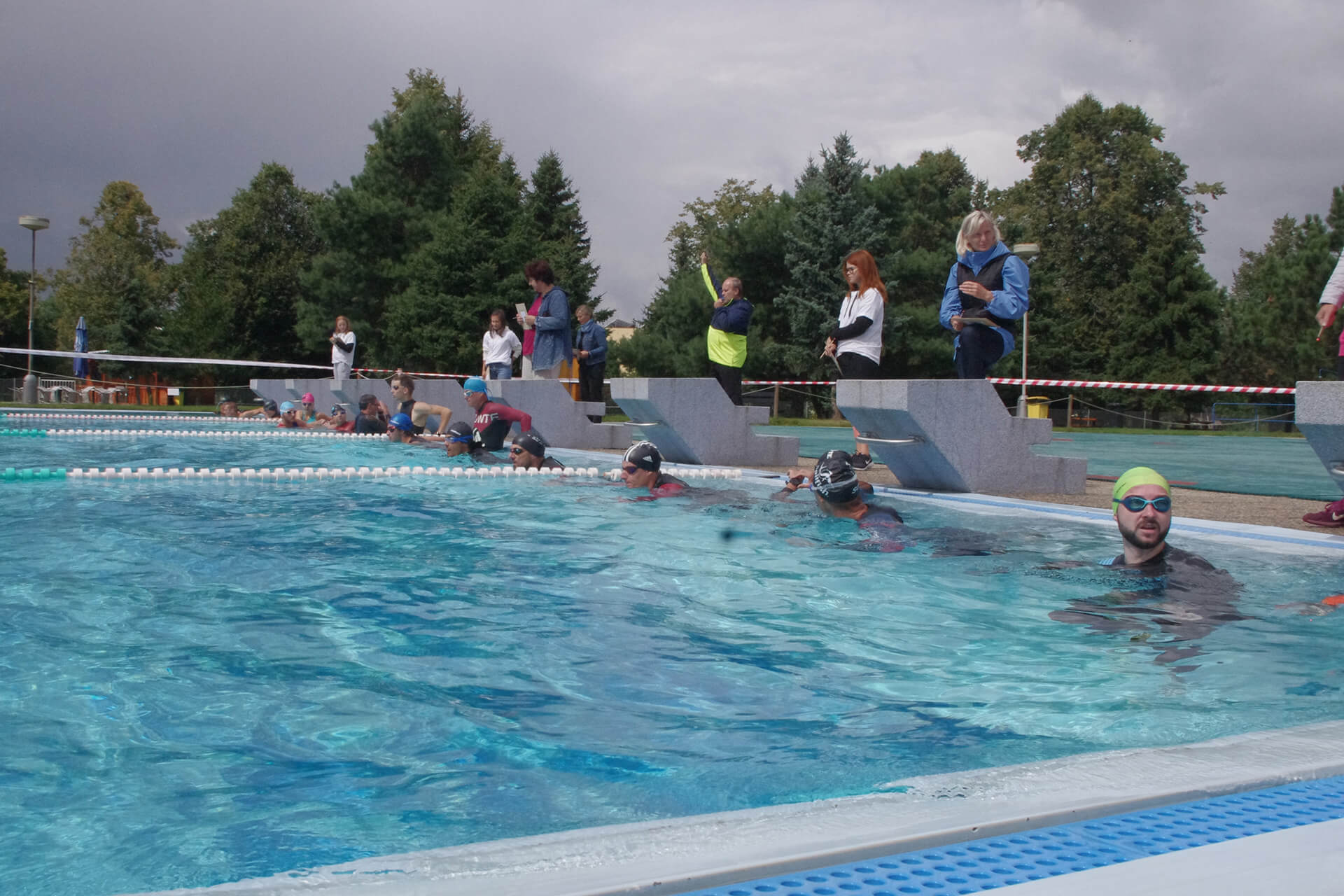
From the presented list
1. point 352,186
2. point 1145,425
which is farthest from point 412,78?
point 1145,425

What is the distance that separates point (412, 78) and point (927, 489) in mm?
56021

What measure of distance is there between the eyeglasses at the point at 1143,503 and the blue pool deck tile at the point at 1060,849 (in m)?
2.77

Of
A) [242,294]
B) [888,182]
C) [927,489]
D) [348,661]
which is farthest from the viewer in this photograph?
[242,294]

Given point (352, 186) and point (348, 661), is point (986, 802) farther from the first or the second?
point (352, 186)

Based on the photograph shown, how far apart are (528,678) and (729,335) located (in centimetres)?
850

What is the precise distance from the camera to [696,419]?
1147 centimetres

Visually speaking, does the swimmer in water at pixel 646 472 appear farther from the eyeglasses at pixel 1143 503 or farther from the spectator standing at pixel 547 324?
the spectator standing at pixel 547 324

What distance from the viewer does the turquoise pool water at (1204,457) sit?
392 inches

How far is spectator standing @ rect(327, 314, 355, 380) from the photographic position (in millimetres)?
18844

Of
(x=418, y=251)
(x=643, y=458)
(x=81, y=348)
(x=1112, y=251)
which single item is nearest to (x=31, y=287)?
(x=81, y=348)

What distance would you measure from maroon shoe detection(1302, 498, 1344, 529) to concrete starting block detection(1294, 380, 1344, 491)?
1.22 ft

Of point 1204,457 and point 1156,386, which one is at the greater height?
point 1156,386

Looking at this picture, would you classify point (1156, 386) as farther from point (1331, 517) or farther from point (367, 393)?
point (367, 393)

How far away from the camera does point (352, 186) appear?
46469mm
